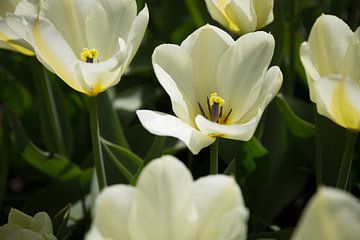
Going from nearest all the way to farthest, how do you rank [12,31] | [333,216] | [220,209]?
1. [333,216]
2. [220,209]
3. [12,31]

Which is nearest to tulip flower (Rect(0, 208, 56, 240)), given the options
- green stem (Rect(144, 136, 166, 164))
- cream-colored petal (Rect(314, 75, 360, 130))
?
green stem (Rect(144, 136, 166, 164))

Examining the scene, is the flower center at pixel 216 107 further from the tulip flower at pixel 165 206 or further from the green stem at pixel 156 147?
the tulip flower at pixel 165 206

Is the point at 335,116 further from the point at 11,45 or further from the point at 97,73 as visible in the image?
the point at 11,45

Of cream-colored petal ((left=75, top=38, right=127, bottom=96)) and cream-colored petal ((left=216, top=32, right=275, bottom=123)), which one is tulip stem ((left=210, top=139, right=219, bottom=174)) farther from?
cream-colored petal ((left=75, top=38, right=127, bottom=96))

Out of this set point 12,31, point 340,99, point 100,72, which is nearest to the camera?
point 340,99

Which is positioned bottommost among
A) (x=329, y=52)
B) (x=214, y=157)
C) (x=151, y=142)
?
(x=151, y=142)

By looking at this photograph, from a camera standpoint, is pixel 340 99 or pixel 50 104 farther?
pixel 50 104

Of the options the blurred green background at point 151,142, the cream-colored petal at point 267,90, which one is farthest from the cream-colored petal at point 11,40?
the cream-colored petal at point 267,90

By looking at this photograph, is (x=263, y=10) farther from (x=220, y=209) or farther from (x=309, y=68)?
(x=220, y=209)

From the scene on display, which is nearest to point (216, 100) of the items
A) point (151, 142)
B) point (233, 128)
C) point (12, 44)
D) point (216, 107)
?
point (216, 107)
